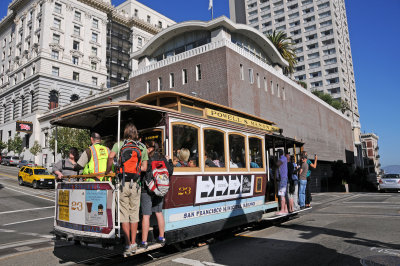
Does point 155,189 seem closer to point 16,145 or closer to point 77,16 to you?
point 16,145

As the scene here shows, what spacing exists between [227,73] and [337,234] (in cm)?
1632

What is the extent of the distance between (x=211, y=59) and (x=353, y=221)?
1705cm

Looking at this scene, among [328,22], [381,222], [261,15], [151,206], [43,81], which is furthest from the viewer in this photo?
[261,15]

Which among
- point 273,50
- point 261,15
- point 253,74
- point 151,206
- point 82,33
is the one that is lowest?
point 151,206

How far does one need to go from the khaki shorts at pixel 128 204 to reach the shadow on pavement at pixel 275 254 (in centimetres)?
169

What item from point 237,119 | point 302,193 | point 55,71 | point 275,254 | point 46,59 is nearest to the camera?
point 275,254

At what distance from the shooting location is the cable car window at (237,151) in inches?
289

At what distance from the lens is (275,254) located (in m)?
5.41

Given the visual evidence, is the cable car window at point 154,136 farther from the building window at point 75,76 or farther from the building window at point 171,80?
the building window at point 75,76

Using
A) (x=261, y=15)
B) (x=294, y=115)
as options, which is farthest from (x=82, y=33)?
(x=261, y=15)

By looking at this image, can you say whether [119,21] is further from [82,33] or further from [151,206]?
[151,206]

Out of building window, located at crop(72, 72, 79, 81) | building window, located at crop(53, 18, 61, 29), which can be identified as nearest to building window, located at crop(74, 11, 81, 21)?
building window, located at crop(53, 18, 61, 29)

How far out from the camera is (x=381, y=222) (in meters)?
8.25

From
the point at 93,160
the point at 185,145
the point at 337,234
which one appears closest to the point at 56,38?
the point at 93,160
